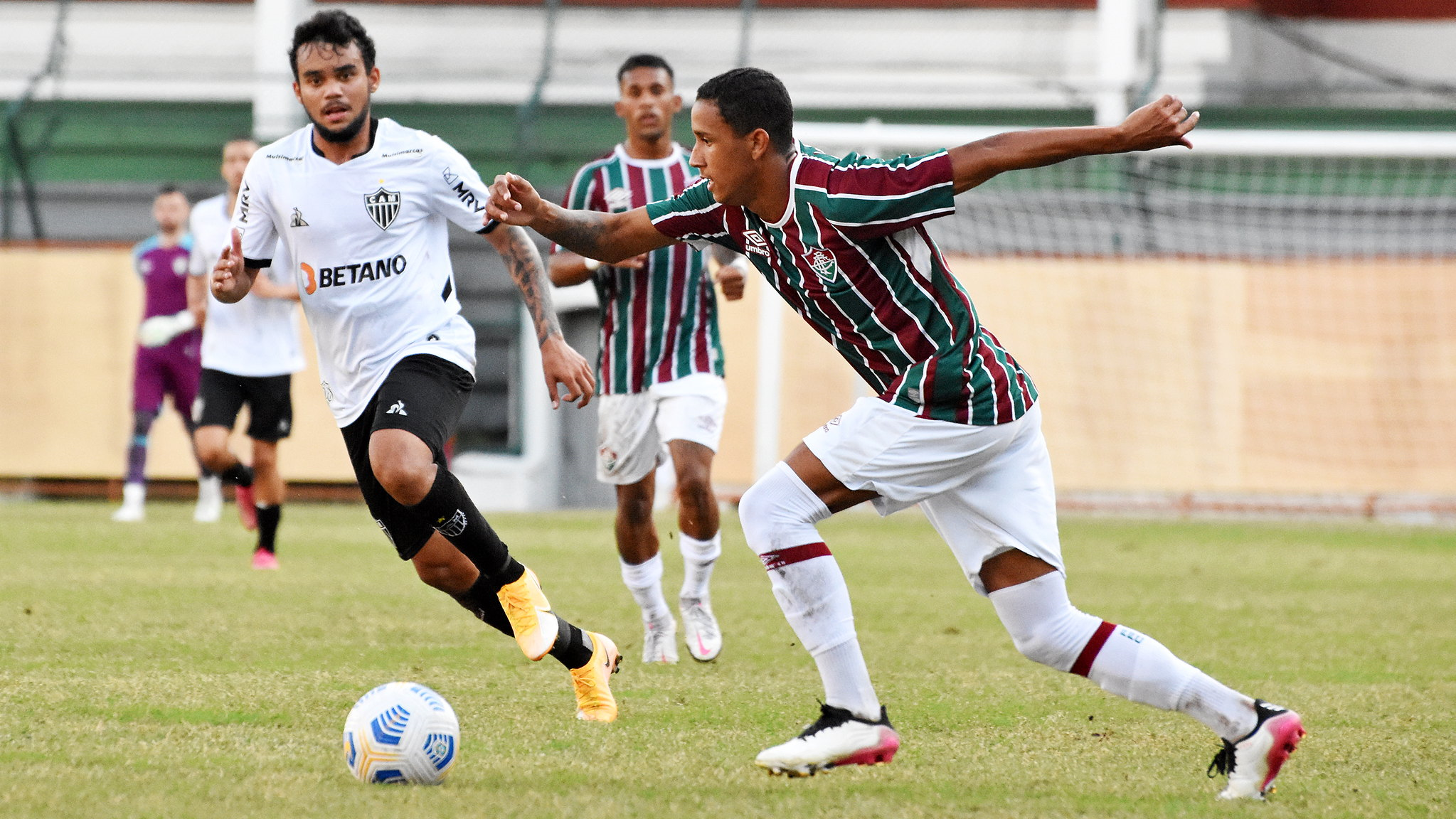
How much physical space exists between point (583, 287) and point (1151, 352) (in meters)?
5.44

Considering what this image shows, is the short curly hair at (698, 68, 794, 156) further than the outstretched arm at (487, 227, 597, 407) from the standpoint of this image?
No

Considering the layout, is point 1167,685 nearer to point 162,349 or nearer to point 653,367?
point 653,367

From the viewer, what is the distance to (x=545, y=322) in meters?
5.21

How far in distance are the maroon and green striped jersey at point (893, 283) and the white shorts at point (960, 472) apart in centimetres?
5

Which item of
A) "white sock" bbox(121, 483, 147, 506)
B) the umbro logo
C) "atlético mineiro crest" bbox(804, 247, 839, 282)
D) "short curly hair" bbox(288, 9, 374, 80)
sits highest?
"short curly hair" bbox(288, 9, 374, 80)

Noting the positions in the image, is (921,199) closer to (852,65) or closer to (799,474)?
(799,474)

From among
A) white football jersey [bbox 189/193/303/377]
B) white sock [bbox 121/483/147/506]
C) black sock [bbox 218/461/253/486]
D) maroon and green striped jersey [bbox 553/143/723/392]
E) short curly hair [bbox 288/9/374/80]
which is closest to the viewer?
short curly hair [bbox 288/9/374/80]

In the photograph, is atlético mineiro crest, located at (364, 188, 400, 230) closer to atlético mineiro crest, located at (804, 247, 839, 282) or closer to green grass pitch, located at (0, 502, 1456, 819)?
green grass pitch, located at (0, 502, 1456, 819)

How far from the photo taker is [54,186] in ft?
56.0

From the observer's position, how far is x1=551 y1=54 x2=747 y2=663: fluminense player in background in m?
6.68

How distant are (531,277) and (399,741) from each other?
5.94 ft

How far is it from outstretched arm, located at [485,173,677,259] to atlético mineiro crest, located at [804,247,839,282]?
0.56 meters

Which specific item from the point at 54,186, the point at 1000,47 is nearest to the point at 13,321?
the point at 54,186

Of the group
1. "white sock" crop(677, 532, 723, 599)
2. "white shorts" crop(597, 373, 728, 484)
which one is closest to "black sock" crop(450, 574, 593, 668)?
"white sock" crop(677, 532, 723, 599)
